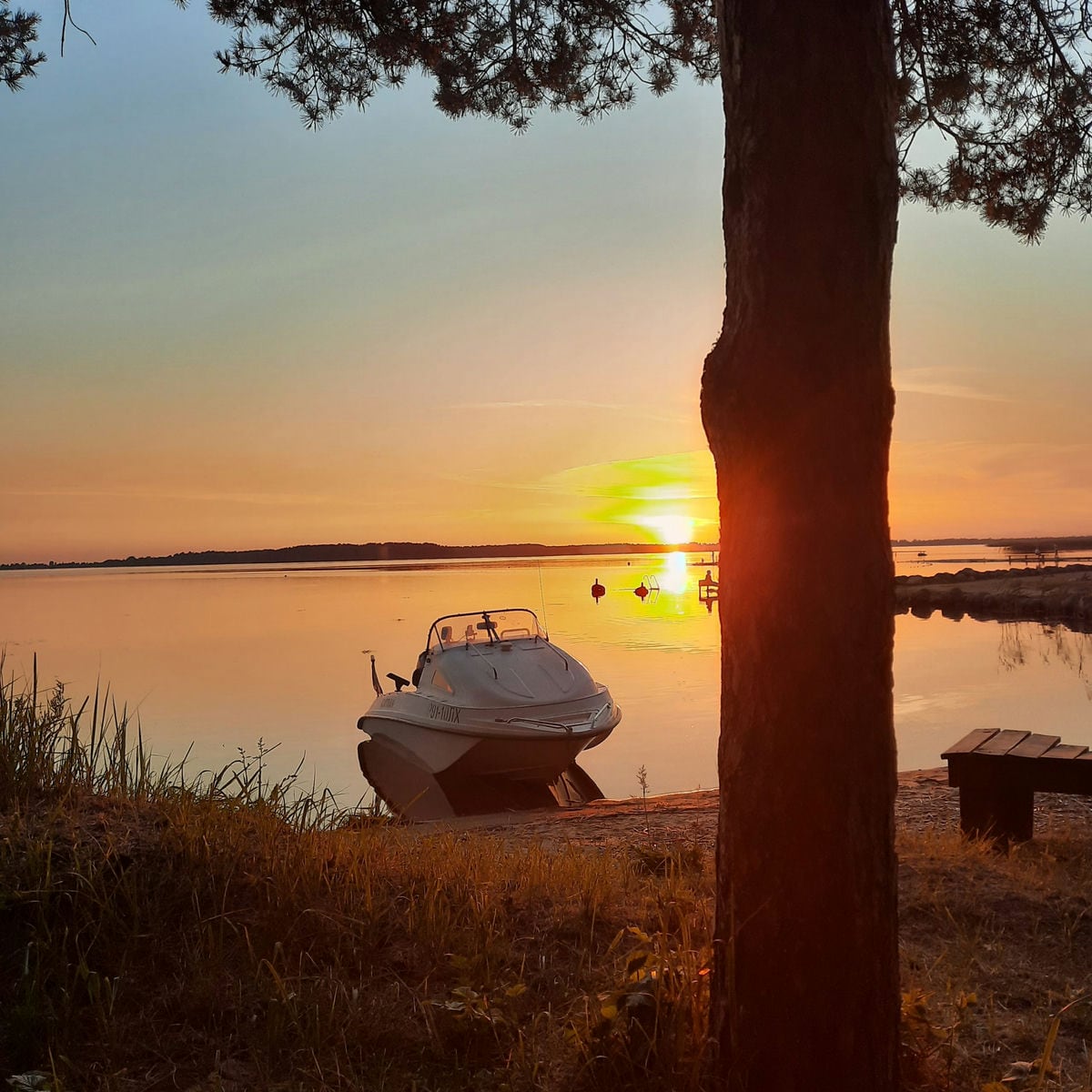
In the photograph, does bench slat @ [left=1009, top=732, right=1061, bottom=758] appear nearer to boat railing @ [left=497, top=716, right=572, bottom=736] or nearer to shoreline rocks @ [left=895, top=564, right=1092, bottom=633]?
boat railing @ [left=497, top=716, right=572, bottom=736]

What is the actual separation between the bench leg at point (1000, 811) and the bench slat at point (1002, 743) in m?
0.17

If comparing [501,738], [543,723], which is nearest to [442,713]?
[501,738]

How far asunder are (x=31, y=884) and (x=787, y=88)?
12.0ft

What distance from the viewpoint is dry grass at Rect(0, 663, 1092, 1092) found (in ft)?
9.39

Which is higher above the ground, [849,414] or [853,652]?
[849,414]

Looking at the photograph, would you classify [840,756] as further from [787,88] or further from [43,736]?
[43,736]

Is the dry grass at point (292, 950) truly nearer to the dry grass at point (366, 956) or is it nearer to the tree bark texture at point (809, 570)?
the dry grass at point (366, 956)

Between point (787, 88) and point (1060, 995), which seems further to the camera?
point (1060, 995)

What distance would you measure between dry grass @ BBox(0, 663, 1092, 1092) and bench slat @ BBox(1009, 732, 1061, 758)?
1.13m

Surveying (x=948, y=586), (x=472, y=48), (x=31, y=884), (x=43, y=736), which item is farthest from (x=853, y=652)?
(x=948, y=586)

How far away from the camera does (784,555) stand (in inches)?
105

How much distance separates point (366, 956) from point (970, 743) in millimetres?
4594

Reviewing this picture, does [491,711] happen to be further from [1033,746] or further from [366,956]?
[366,956]

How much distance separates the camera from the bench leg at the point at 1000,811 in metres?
6.14
